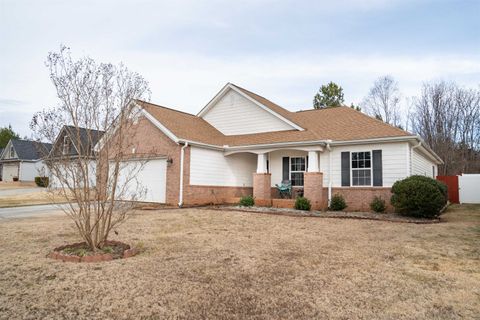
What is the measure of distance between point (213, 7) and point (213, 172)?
791cm

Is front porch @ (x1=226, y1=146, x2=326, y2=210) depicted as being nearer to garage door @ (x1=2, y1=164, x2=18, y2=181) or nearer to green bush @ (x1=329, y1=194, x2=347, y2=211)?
green bush @ (x1=329, y1=194, x2=347, y2=211)

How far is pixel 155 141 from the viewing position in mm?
16328

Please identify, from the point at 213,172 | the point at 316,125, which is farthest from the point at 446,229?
the point at 213,172

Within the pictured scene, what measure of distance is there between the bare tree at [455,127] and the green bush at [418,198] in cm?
2283

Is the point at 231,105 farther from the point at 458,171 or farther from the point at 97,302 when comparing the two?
the point at 458,171

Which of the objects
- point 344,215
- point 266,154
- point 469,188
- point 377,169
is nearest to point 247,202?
point 266,154

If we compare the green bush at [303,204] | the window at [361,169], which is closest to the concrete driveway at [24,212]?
the green bush at [303,204]

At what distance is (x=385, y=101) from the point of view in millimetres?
36438

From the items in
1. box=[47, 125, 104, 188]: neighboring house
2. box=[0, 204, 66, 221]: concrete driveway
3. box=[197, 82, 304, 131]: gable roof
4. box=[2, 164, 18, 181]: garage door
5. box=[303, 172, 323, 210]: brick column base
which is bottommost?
box=[0, 204, 66, 221]: concrete driveway

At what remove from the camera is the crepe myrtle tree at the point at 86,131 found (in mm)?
6172

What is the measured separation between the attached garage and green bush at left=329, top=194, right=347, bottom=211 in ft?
134

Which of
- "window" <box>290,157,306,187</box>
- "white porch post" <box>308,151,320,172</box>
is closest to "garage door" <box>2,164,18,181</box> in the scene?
"window" <box>290,157,306,187</box>

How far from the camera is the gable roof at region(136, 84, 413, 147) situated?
588 inches

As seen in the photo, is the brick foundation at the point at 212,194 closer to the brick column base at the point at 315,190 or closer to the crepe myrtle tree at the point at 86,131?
the brick column base at the point at 315,190
